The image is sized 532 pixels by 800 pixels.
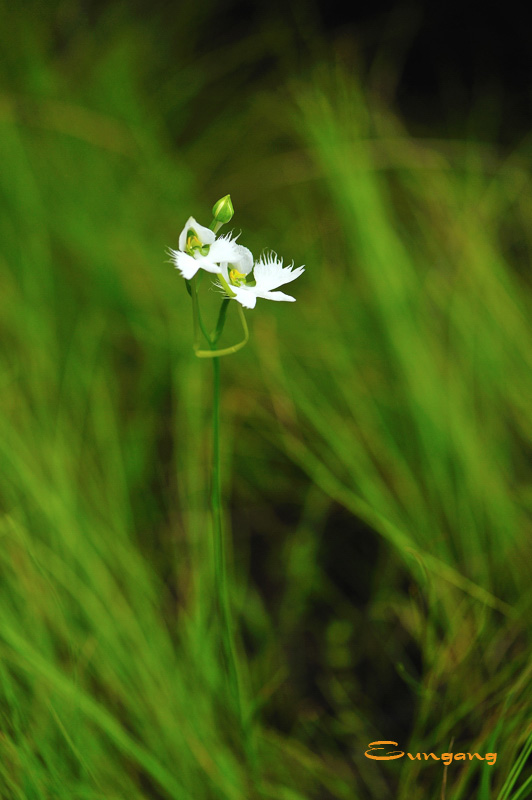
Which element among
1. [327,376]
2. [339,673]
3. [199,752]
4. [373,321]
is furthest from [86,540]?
[373,321]

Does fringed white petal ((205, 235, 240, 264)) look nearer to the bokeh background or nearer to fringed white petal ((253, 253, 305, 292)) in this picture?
fringed white petal ((253, 253, 305, 292))

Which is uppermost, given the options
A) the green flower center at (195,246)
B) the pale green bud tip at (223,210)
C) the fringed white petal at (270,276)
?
the pale green bud tip at (223,210)

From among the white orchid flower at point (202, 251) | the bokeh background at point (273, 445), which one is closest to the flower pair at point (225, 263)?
the white orchid flower at point (202, 251)

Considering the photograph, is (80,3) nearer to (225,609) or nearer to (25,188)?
(25,188)

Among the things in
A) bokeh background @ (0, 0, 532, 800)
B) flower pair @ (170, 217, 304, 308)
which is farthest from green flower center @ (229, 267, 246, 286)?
bokeh background @ (0, 0, 532, 800)

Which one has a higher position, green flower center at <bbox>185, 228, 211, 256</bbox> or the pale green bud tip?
the pale green bud tip

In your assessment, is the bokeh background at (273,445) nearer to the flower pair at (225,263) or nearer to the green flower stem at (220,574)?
the green flower stem at (220,574)
